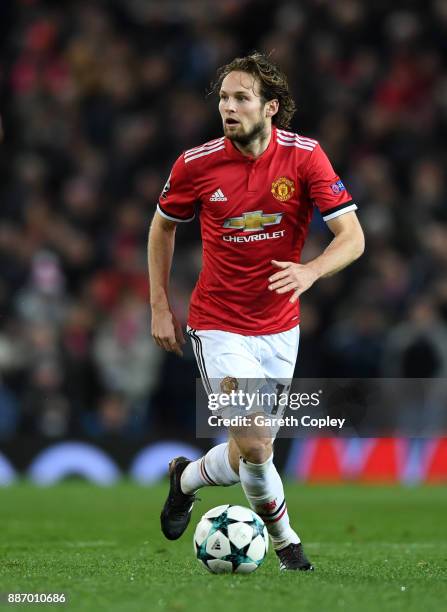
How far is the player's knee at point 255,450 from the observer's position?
6359mm

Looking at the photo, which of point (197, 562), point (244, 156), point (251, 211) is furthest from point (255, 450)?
point (244, 156)

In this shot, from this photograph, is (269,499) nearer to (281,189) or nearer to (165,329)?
(165,329)

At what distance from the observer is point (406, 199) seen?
14555 mm

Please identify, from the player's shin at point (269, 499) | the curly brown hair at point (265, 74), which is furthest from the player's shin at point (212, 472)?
the curly brown hair at point (265, 74)

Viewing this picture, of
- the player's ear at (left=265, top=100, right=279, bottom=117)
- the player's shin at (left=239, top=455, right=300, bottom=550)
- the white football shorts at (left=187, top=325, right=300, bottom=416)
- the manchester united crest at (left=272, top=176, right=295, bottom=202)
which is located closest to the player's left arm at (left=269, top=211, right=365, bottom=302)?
the manchester united crest at (left=272, top=176, right=295, bottom=202)

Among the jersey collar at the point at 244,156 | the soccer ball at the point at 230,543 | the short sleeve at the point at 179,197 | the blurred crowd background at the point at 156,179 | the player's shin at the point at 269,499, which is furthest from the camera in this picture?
the blurred crowd background at the point at 156,179

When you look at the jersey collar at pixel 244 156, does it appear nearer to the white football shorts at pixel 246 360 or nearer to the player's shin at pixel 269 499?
the white football shorts at pixel 246 360

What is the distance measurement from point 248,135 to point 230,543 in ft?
6.37

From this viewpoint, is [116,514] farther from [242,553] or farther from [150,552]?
[242,553]

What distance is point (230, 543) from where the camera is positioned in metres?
6.19

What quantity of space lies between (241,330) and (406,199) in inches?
325

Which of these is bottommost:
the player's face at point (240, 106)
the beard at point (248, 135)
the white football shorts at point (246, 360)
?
the white football shorts at point (246, 360)

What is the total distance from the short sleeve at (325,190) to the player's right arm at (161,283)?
81cm

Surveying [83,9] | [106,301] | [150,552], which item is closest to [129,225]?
[106,301]
